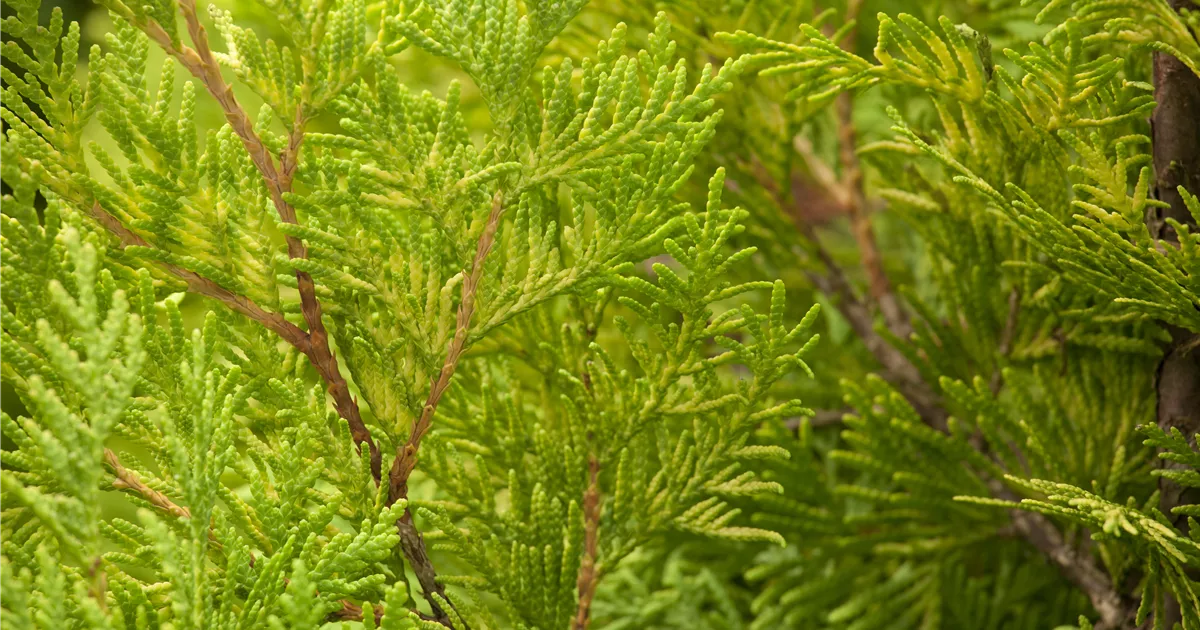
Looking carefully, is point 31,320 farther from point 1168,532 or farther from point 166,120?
point 1168,532

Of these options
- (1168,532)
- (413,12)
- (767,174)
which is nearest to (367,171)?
(413,12)

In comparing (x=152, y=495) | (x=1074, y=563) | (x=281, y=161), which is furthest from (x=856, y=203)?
(x=152, y=495)

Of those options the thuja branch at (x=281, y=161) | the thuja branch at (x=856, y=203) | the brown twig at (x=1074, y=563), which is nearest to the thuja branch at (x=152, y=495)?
the thuja branch at (x=281, y=161)

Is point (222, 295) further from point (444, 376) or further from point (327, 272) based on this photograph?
point (444, 376)

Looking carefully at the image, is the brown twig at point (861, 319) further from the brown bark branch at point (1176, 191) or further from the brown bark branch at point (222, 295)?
the brown bark branch at point (222, 295)

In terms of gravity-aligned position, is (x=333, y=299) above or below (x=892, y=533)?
above

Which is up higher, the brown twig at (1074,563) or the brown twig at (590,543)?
the brown twig at (590,543)
